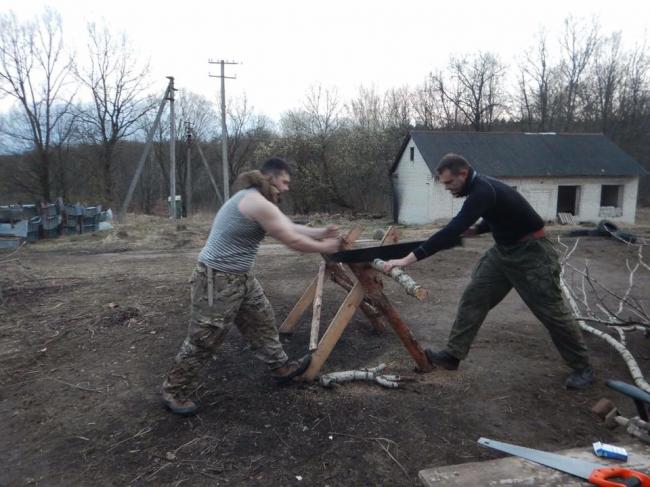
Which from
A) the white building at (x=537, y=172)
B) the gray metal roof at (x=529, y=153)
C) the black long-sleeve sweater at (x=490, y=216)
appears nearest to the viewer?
the black long-sleeve sweater at (x=490, y=216)

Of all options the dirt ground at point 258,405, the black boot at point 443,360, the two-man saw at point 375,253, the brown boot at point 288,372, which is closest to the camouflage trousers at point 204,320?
the dirt ground at point 258,405

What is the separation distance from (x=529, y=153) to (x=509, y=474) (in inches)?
982

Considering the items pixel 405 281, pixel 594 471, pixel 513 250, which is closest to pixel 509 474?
pixel 594 471

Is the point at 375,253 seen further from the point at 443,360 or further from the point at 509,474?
the point at 509,474

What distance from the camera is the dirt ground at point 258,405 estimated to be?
2721mm

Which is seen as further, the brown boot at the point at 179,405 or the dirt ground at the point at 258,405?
the brown boot at the point at 179,405

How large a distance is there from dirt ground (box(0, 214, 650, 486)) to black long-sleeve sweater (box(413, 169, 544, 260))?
1.23 m

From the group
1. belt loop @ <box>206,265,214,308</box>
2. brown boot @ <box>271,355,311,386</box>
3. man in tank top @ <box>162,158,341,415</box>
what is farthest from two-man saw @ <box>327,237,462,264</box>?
belt loop @ <box>206,265,214,308</box>

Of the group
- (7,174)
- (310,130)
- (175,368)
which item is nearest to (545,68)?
(310,130)

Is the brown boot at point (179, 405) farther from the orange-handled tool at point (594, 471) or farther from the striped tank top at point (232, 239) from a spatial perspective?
the orange-handled tool at point (594, 471)

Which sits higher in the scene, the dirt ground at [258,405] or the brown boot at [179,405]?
the brown boot at [179,405]

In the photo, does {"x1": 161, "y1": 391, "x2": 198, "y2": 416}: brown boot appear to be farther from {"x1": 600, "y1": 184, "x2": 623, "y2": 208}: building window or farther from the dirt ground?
{"x1": 600, "y1": 184, "x2": 623, "y2": 208}: building window

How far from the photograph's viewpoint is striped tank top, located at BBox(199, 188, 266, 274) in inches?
126

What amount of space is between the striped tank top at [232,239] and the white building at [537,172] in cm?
1956
